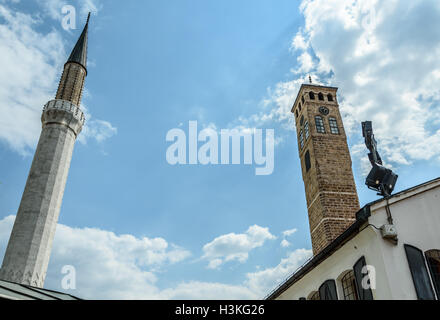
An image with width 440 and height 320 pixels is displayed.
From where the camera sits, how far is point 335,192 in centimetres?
2712

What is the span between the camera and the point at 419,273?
30.1ft

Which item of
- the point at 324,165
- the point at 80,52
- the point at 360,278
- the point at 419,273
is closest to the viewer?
the point at 419,273

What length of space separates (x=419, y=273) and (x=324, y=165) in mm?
19467

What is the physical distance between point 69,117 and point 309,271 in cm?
1973

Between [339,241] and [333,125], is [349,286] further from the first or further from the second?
[333,125]

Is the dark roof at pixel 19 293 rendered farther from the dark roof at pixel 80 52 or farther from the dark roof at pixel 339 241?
the dark roof at pixel 80 52

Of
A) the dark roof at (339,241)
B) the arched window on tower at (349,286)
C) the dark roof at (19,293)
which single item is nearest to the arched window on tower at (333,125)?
the dark roof at (339,241)

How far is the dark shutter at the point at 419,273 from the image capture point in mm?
8906

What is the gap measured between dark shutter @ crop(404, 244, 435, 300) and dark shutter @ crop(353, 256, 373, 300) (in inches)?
42.8

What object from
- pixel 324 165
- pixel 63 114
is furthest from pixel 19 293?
pixel 324 165

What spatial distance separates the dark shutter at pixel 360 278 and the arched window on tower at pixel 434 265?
5.02ft

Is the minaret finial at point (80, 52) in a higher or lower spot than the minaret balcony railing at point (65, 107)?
higher

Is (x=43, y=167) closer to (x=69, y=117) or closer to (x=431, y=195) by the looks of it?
(x=69, y=117)
